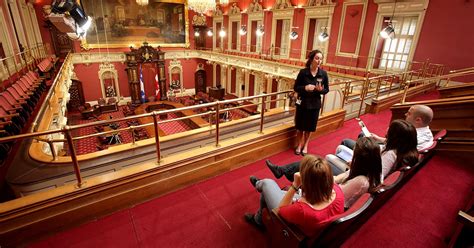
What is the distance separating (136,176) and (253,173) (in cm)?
148

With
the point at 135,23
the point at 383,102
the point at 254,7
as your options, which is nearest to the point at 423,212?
the point at 383,102

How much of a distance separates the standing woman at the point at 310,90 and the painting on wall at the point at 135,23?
1682 centimetres

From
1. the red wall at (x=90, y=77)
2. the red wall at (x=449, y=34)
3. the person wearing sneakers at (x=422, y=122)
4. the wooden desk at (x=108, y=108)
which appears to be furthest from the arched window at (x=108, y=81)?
the person wearing sneakers at (x=422, y=122)

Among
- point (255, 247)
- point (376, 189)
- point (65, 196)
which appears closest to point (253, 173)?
point (255, 247)

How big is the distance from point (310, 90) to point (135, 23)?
17358 mm

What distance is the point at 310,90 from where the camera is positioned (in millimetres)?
3010

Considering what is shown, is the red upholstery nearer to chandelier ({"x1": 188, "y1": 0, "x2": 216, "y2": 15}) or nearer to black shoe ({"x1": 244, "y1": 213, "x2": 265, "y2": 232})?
black shoe ({"x1": 244, "y1": 213, "x2": 265, "y2": 232})

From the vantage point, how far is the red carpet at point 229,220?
6.89ft

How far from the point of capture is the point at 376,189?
1591 millimetres

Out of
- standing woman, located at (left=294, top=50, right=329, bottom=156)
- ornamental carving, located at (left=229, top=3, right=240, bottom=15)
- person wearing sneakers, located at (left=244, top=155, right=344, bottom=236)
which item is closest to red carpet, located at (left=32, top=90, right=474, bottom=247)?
person wearing sneakers, located at (left=244, top=155, right=344, bottom=236)

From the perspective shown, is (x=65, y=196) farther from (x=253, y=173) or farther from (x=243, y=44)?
(x=243, y=44)

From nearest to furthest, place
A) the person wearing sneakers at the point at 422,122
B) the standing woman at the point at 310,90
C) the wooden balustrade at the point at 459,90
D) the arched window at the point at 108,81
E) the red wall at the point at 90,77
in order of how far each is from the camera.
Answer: the person wearing sneakers at the point at 422,122, the standing woman at the point at 310,90, the wooden balustrade at the point at 459,90, the red wall at the point at 90,77, the arched window at the point at 108,81

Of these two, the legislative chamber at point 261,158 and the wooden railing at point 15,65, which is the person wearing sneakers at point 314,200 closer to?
the legislative chamber at point 261,158

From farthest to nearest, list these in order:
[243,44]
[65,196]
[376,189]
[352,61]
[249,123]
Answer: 1. [243,44]
2. [352,61]
3. [249,123]
4. [65,196]
5. [376,189]
